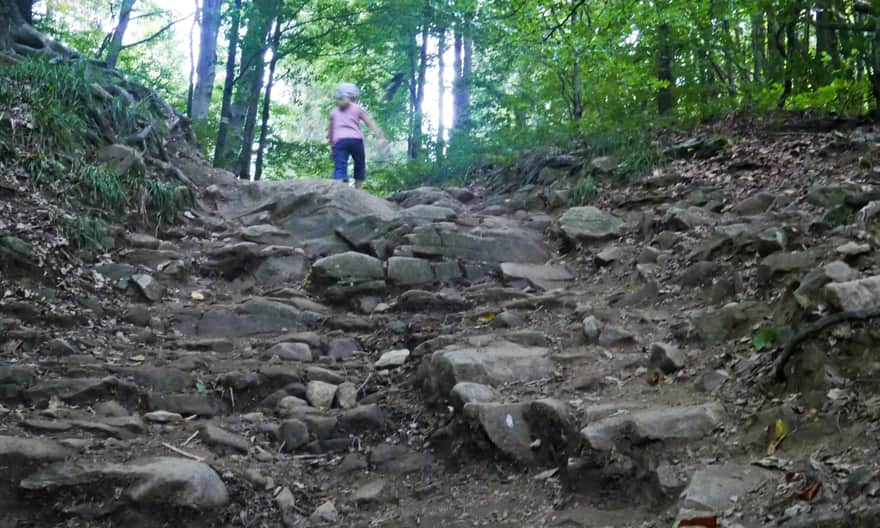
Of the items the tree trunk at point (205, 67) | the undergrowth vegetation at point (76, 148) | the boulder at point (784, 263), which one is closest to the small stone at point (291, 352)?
the undergrowth vegetation at point (76, 148)

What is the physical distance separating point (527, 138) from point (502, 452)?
8697 mm

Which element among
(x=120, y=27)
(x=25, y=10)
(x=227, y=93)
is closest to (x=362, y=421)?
(x=25, y=10)

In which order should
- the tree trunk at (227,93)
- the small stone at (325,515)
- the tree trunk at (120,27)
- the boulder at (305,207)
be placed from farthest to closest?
the tree trunk at (227,93), the tree trunk at (120,27), the boulder at (305,207), the small stone at (325,515)

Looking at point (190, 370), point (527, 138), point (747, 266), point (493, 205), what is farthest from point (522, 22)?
point (190, 370)

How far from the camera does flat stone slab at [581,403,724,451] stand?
3859 mm

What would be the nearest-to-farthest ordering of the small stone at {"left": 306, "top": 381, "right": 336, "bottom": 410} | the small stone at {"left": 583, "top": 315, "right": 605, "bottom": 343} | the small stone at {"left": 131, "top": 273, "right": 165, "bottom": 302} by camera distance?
1. the small stone at {"left": 306, "top": 381, "right": 336, "bottom": 410}
2. the small stone at {"left": 583, "top": 315, "right": 605, "bottom": 343}
3. the small stone at {"left": 131, "top": 273, "right": 165, "bottom": 302}

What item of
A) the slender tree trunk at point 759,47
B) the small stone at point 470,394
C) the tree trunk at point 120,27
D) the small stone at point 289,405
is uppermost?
the tree trunk at point 120,27

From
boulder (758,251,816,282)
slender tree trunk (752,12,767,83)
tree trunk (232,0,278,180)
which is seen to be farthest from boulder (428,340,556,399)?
tree trunk (232,0,278,180)

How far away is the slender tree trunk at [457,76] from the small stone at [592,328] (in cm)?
992

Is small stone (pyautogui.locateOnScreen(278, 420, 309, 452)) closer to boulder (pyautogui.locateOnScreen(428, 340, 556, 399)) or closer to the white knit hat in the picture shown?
boulder (pyautogui.locateOnScreen(428, 340, 556, 399))

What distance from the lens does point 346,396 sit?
5.61 metres

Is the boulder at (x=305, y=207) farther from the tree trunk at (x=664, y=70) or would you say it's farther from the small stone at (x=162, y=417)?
the tree trunk at (x=664, y=70)

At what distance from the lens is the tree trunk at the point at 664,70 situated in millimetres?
10812

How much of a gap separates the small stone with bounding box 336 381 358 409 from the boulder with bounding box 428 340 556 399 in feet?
1.95
